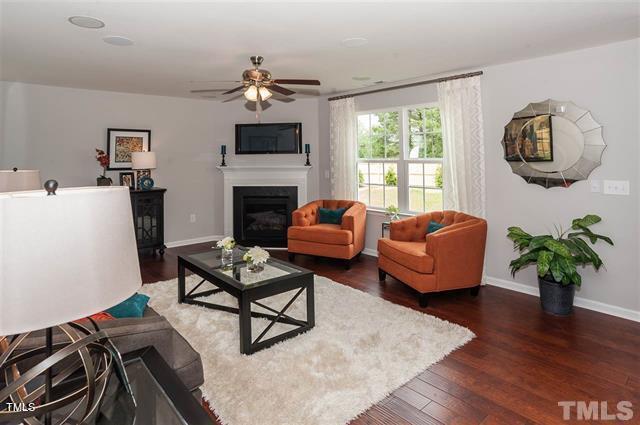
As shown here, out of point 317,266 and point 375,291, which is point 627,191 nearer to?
point 375,291

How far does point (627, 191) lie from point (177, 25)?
4050 mm

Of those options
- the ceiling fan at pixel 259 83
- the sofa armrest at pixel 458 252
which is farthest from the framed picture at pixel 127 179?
the sofa armrest at pixel 458 252

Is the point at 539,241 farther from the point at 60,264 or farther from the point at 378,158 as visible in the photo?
the point at 60,264

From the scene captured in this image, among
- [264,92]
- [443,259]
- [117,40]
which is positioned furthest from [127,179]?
[443,259]

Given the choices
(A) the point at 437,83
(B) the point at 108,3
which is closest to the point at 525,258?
(A) the point at 437,83

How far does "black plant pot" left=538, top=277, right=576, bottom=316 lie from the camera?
3.37m

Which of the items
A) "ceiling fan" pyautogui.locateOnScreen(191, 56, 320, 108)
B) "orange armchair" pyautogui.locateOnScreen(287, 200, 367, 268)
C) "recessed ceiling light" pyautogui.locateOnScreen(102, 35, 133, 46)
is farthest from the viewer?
"orange armchair" pyautogui.locateOnScreen(287, 200, 367, 268)

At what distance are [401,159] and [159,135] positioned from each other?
3871 mm

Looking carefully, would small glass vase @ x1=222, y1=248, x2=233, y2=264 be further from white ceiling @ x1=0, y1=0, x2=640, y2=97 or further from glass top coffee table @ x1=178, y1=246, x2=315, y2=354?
white ceiling @ x1=0, y1=0, x2=640, y2=97

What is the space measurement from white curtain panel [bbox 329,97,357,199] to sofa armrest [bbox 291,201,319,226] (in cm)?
54

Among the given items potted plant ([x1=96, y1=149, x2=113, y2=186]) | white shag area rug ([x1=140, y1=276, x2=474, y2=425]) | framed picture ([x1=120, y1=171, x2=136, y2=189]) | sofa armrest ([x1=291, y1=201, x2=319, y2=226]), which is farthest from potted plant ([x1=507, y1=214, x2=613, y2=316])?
framed picture ([x1=120, y1=171, x2=136, y2=189])

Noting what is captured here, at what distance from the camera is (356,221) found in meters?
5.00

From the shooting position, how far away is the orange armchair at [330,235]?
4.82 meters

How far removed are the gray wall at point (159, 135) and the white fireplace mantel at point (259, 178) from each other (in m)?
0.21
